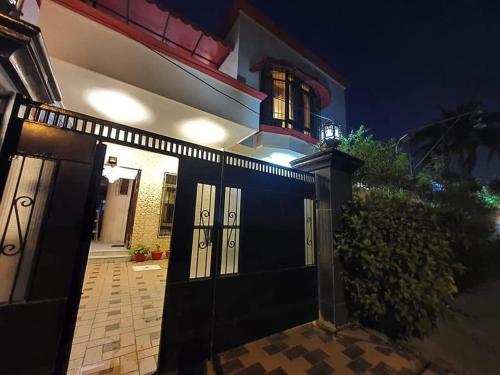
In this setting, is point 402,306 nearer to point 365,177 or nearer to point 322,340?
point 322,340

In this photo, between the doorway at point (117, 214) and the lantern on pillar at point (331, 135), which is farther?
the doorway at point (117, 214)

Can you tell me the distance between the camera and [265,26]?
7.49 meters

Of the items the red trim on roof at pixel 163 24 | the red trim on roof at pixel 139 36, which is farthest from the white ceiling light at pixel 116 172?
the red trim on roof at pixel 163 24

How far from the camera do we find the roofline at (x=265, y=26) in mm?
7023

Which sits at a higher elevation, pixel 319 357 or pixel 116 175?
pixel 116 175

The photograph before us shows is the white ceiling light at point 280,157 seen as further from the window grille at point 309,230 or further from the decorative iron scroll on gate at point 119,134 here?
the decorative iron scroll on gate at point 119,134

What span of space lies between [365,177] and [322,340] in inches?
147

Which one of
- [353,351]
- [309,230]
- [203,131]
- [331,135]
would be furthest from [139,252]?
[331,135]

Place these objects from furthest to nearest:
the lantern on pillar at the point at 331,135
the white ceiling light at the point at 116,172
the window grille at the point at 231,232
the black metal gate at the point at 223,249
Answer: the white ceiling light at the point at 116,172 < the lantern on pillar at the point at 331,135 < the window grille at the point at 231,232 < the black metal gate at the point at 223,249

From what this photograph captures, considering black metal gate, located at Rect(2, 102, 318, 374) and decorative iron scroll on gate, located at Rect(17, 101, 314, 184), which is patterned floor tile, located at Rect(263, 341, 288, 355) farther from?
decorative iron scroll on gate, located at Rect(17, 101, 314, 184)

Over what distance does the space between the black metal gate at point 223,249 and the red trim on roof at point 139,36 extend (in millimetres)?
2921

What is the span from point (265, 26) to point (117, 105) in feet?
20.6

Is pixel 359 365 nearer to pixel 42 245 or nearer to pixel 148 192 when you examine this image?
pixel 42 245

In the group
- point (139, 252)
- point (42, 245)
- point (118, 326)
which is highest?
point (42, 245)
